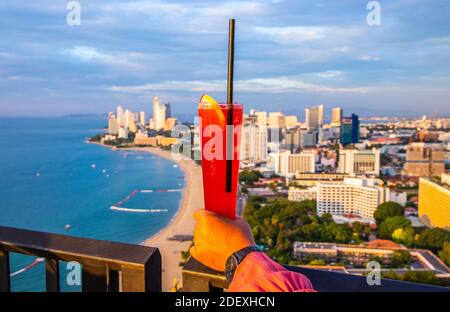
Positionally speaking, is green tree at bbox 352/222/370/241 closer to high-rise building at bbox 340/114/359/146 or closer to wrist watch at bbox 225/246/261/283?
wrist watch at bbox 225/246/261/283

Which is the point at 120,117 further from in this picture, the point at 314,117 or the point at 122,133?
the point at 314,117

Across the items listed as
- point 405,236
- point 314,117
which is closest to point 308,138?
point 314,117

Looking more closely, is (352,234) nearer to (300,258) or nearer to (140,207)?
(300,258)

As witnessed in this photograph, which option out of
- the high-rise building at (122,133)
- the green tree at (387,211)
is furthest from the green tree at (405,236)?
the high-rise building at (122,133)

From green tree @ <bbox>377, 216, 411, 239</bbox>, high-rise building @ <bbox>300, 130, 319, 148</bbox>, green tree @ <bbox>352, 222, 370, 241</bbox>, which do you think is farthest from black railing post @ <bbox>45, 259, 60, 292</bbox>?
high-rise building @ <bbox>300, 130, 319, 148</bbox>

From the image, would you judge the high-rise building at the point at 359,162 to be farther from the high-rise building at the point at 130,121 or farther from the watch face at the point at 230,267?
the high-rise building at the point at 130,121

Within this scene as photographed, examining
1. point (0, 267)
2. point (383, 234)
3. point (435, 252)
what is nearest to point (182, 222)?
point (383, 234)
